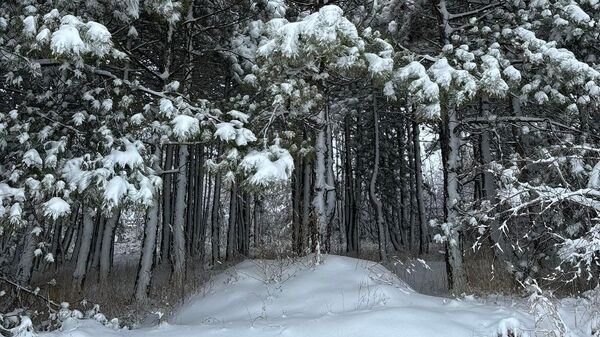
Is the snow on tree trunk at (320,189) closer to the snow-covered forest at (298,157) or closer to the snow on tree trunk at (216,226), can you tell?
Result: the snow-covered forest at (298,157)

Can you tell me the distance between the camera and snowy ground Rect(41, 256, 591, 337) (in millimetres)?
4449

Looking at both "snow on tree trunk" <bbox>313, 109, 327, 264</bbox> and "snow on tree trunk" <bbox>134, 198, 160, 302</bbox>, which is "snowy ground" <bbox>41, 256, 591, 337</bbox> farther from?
"snow on tree trunk" <bbox>134, 198, 160, 302</bbox>

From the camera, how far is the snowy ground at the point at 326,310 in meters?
4.45

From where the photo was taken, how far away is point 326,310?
5438 mm

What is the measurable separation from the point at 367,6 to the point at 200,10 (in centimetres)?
408

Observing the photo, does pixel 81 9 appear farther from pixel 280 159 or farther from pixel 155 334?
pixel 155 334

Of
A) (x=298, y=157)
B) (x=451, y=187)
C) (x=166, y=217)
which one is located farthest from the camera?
(x=166, y=217)

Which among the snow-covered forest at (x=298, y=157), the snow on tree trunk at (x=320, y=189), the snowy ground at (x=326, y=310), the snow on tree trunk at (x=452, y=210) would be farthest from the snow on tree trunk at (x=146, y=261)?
the snow on tree trunk at (x=452, y=210)

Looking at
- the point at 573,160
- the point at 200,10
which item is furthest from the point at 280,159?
the point at 200,10

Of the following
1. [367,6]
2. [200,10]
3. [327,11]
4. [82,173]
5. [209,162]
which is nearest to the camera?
[82,173]

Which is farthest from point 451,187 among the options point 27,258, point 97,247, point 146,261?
point 97,247

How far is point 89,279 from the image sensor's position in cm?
1255

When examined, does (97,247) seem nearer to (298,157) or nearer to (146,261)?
(146,261)

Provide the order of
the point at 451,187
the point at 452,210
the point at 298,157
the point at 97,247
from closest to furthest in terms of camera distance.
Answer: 1. the point at 452,210
2. the point at 451,187
3. the point at 298,157
4. the point at 97,247
